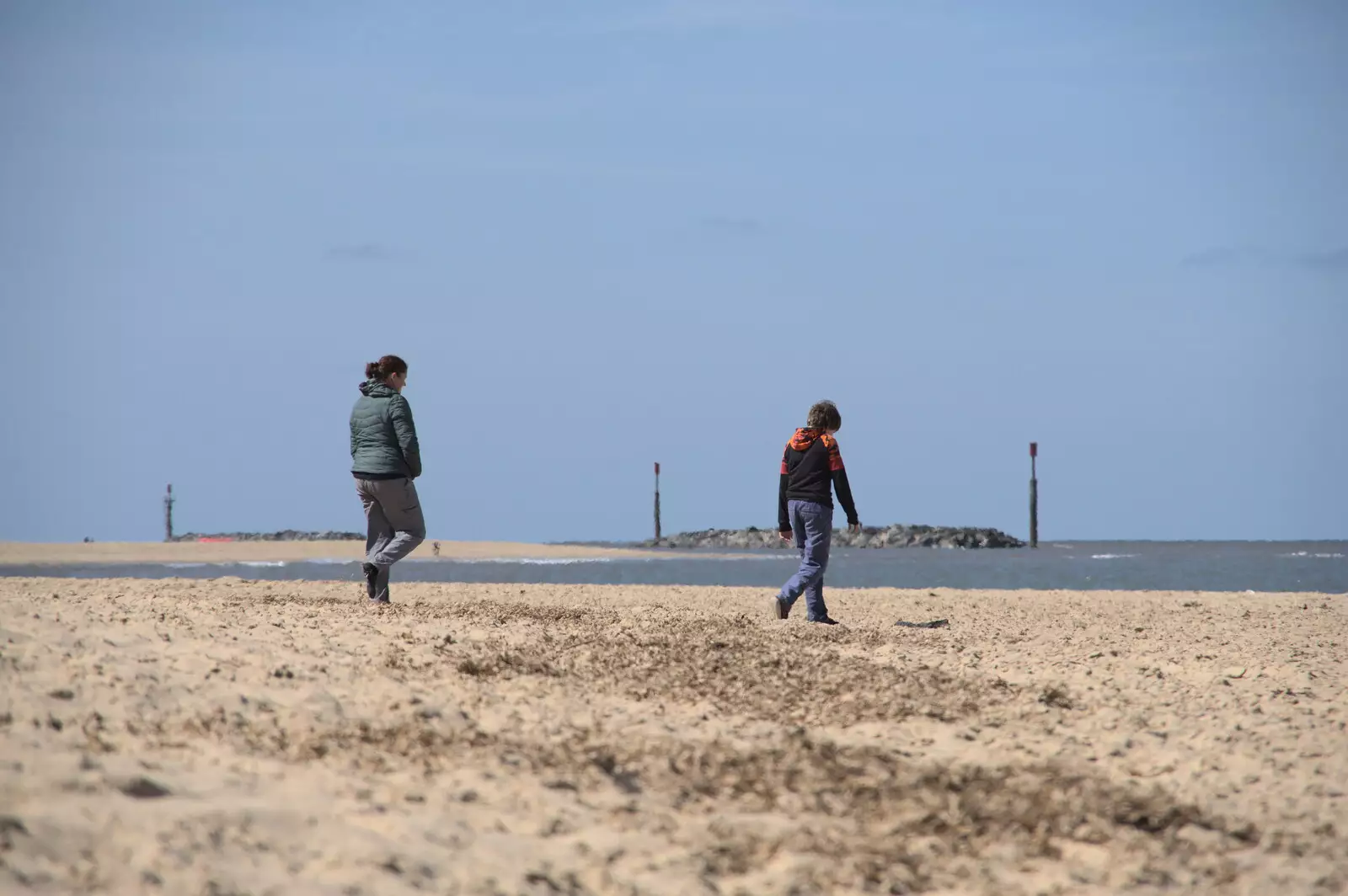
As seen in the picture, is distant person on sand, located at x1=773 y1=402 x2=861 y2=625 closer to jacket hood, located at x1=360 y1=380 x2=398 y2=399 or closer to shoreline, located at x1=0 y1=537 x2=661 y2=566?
jacket hood, located at x1=360 y1=380 x2=398 y2=399

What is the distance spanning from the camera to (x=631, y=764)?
4.63 m

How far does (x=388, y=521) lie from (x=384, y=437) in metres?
0.70

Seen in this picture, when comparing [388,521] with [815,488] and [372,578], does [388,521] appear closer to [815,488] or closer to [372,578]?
[372,578]

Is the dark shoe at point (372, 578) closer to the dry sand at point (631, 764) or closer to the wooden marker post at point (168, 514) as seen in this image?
the dry sand at point (631, 764)

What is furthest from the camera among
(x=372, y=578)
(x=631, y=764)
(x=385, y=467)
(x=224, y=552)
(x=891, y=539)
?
(x=891, y=539)

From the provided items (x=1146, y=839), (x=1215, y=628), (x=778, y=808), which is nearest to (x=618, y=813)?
(x=778, y=808)

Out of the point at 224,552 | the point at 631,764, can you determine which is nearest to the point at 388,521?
the point at 631,764

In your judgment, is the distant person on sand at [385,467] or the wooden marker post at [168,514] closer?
the distant person on sand at [385,467]

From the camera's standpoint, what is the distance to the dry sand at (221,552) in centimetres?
3222

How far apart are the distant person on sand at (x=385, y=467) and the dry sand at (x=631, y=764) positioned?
→ 6.76 ft

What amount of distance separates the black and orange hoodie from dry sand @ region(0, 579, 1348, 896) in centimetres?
206

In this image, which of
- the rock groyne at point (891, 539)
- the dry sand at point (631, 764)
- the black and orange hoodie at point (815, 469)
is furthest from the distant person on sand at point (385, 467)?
the rock groyne at point (891, 539)

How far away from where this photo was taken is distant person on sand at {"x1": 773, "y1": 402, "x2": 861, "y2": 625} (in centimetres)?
962

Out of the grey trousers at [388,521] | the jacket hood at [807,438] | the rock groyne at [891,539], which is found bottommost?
the rock groyne at [891,539]
